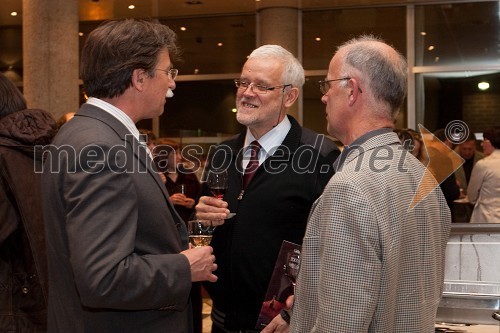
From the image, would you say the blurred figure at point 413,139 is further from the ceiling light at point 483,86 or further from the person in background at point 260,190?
the ceiling light at point 483,86

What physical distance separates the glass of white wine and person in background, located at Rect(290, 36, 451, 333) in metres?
0.59

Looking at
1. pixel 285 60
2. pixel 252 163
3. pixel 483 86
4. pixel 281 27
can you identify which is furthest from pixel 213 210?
pixel 483 86

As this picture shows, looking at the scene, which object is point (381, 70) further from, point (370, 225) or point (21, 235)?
point (21, 235)

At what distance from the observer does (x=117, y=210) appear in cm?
179

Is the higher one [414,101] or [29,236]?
[414,101]

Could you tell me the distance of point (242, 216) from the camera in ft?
8.87

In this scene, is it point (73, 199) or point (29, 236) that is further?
point (29, 236)

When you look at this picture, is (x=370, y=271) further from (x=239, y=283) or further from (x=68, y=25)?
(x=68, y=25)

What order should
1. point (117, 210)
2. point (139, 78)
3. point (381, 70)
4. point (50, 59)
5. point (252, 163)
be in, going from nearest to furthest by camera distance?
point (117, 210) < point (381, 70) < point (139, 78) < point (252, 163) < point (50, 59)

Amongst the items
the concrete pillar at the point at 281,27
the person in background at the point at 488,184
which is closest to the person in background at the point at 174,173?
the person in background at the point at 488,184

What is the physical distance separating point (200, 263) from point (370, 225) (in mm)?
576

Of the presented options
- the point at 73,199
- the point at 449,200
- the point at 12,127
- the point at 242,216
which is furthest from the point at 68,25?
the point at 73,199

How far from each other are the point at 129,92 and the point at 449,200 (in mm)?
4425

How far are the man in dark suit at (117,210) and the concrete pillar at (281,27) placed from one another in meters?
8.12
